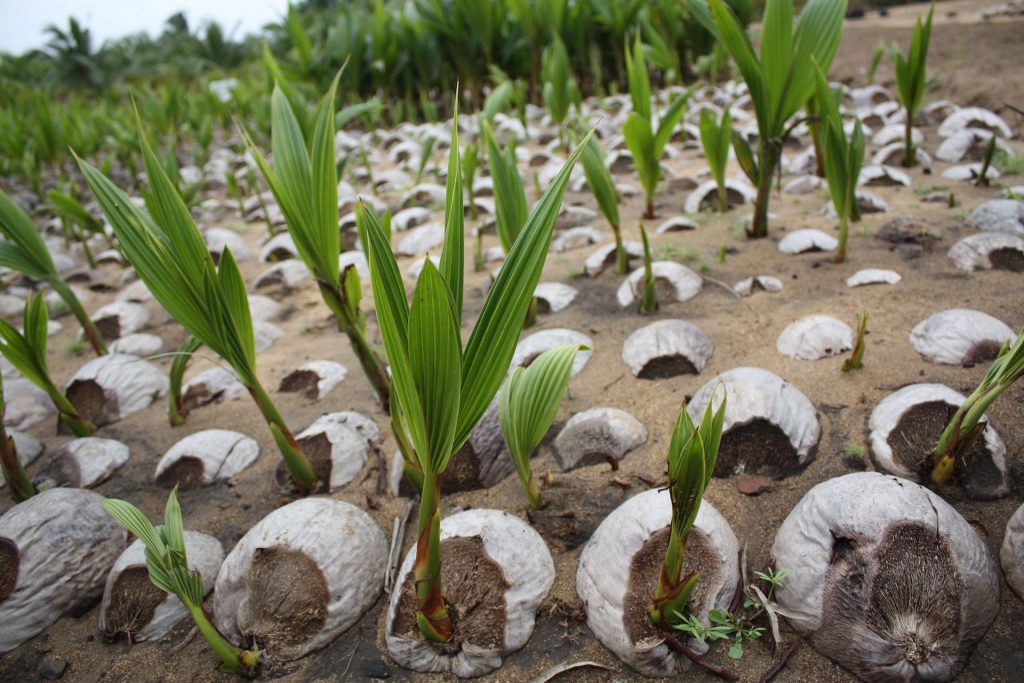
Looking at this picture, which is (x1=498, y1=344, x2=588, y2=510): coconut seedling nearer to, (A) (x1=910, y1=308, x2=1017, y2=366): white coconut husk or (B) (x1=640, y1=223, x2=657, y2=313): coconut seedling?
(B) (x1=640, y1=223, x2=657, y2=313): coconut seedling

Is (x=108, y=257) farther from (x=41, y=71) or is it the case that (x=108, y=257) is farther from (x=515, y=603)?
(x=41, y=71)

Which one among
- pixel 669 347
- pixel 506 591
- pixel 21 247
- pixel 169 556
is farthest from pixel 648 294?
pixel 21 247

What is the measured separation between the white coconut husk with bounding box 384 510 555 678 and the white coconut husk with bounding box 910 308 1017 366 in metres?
0.93

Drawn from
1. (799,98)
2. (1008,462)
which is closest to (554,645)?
(1008,462)

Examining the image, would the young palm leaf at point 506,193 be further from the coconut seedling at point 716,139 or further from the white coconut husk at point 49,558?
the white coconut husk at point 49,558

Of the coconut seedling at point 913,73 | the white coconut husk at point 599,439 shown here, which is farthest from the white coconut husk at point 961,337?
the coconut seedling at point 913,73

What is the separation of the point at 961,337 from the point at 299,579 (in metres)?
1.35

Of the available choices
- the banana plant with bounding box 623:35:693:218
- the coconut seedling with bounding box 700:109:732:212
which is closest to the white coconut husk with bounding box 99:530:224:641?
the banana plant with bounding box 623:35:693:218

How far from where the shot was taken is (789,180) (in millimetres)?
2631

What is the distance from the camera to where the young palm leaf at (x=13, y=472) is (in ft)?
4.01

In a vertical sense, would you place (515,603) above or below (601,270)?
below

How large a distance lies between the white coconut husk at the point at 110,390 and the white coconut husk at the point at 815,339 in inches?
64.5

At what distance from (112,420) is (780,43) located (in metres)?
1.99

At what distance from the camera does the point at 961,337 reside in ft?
4.23
